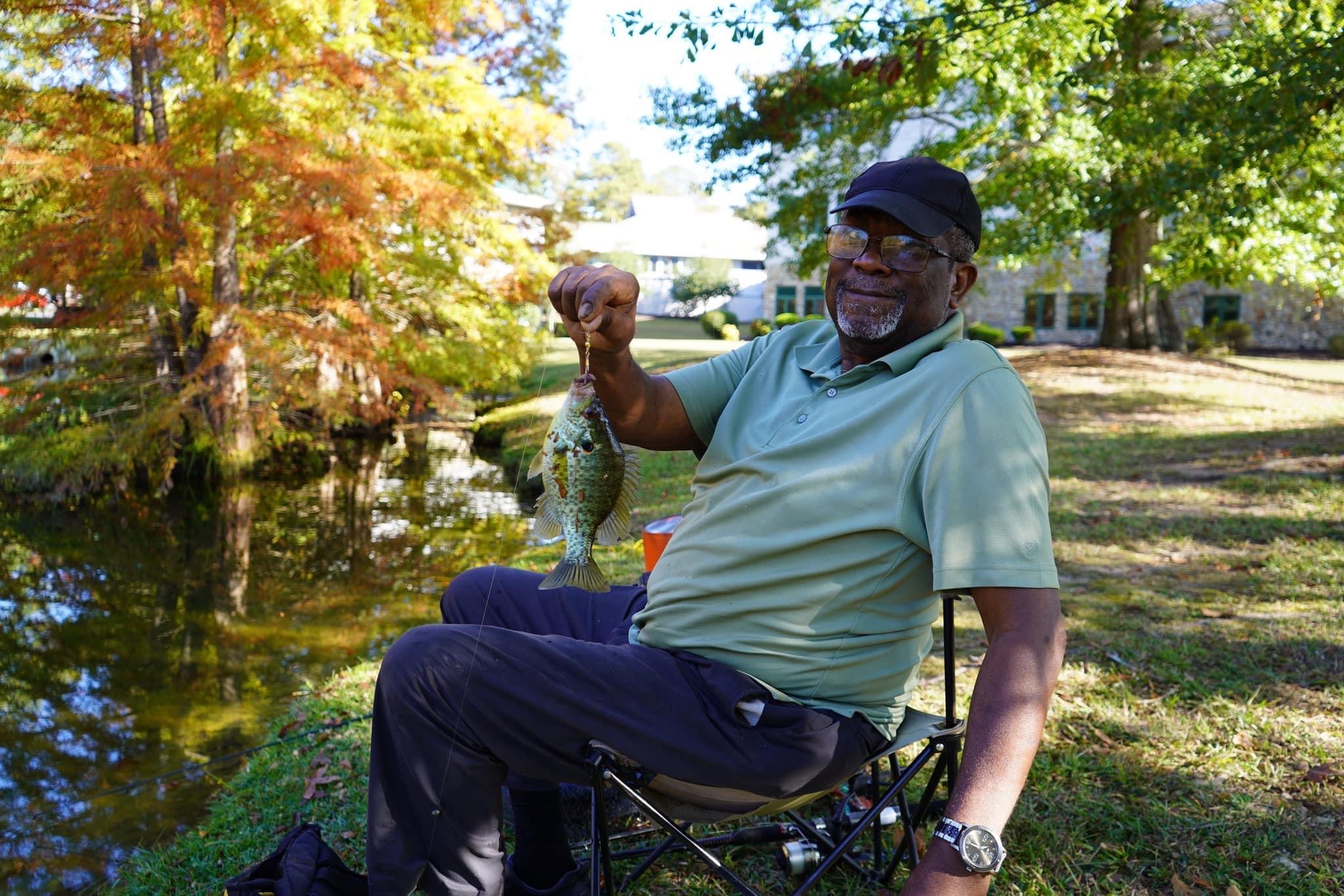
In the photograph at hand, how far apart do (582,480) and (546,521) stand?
0.19 meters

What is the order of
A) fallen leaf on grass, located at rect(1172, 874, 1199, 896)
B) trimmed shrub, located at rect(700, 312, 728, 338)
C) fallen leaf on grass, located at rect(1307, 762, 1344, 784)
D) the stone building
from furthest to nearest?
trimmed shrub, located at rect(700, 312, 728, 338)
the stone building
fallen leaf on grass, located at rect(1307, 762, 1344, 784)
fallen leaf on grass, located at rect(1172, 874, 1199, 896)

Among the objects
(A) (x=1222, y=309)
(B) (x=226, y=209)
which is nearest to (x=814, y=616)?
(B) (x=226, y=209)

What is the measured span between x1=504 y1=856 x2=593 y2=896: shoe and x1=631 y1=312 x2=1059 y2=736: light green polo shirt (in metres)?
0.70

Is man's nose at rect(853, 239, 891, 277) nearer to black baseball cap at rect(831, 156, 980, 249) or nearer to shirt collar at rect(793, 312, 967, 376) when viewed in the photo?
black baseball cap at rect(831, 156, 980, 249)

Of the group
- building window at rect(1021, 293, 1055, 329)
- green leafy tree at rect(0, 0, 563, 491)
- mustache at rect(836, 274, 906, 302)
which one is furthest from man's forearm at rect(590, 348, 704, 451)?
building window at rect(1021, 293, 1055, 329)

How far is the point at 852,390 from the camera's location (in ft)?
7.64

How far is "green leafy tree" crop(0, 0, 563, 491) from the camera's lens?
1004 cm

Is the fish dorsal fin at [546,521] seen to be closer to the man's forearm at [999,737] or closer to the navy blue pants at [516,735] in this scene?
the navy blue pants at [516,735]

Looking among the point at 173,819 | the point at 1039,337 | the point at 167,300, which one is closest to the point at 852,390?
the point at 173,819

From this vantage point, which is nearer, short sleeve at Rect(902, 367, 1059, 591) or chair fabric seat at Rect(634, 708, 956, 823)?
short sleeve at Rect(902, 367, 1059, 591)

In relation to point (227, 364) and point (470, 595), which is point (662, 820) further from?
point (227, 364)

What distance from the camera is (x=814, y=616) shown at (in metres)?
2.11

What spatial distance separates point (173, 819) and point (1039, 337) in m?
30.5

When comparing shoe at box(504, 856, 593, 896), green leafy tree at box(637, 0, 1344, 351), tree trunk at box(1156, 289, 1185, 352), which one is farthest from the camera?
tree trunk at box(1156, 289, 1185, 352)
